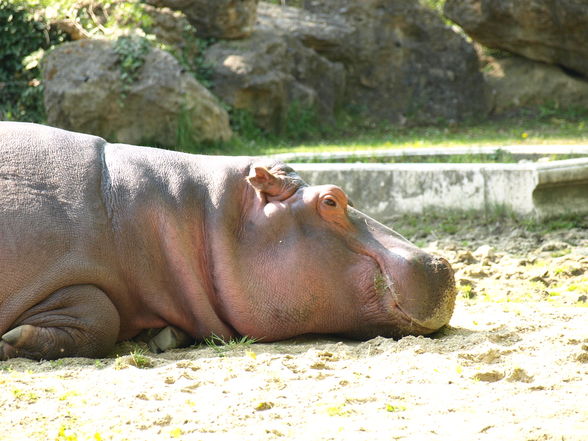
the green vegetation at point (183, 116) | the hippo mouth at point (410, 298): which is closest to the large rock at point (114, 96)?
the green vegetation at point (183, 116)

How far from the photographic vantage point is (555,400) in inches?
116

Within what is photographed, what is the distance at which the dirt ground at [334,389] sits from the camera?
2.73m

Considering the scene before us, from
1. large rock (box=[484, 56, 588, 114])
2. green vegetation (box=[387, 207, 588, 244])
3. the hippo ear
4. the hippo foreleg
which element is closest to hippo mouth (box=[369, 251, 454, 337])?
the hippo ear

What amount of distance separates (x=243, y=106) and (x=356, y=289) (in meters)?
8.94

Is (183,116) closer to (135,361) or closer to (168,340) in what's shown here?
(168,340)

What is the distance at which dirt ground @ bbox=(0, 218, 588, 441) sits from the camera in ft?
8.95

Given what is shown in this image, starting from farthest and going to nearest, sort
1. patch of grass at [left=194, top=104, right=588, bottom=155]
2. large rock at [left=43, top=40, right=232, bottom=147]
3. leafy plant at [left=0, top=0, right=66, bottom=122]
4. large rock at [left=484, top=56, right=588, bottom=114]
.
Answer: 1. large rock at [left=484, top=56, right=588, bottom=114]
2. leafy plant at [left=0, top=0, right=66, bottom=122]
3. patch of grass at [left=194, top=104, right=588, bottom=155]
4. large rock at [left=43, top=40, right=232, bottom=147]

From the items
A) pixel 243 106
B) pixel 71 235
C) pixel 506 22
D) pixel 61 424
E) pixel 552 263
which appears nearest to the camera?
pixel 61 424

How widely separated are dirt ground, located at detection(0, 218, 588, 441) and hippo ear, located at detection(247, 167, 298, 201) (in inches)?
25.9

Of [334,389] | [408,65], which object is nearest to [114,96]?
[408,65]

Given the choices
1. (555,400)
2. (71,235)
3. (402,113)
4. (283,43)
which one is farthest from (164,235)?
(402,113)

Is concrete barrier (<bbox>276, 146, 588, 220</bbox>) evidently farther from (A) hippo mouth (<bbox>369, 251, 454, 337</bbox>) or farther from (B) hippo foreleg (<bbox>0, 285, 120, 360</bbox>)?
(B) hippo foreleg (<bbox>0, 285, 120, 360</bbox>)

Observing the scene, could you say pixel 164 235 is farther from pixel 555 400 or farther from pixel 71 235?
pixel 555 400

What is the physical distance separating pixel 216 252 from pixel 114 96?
6703mm
